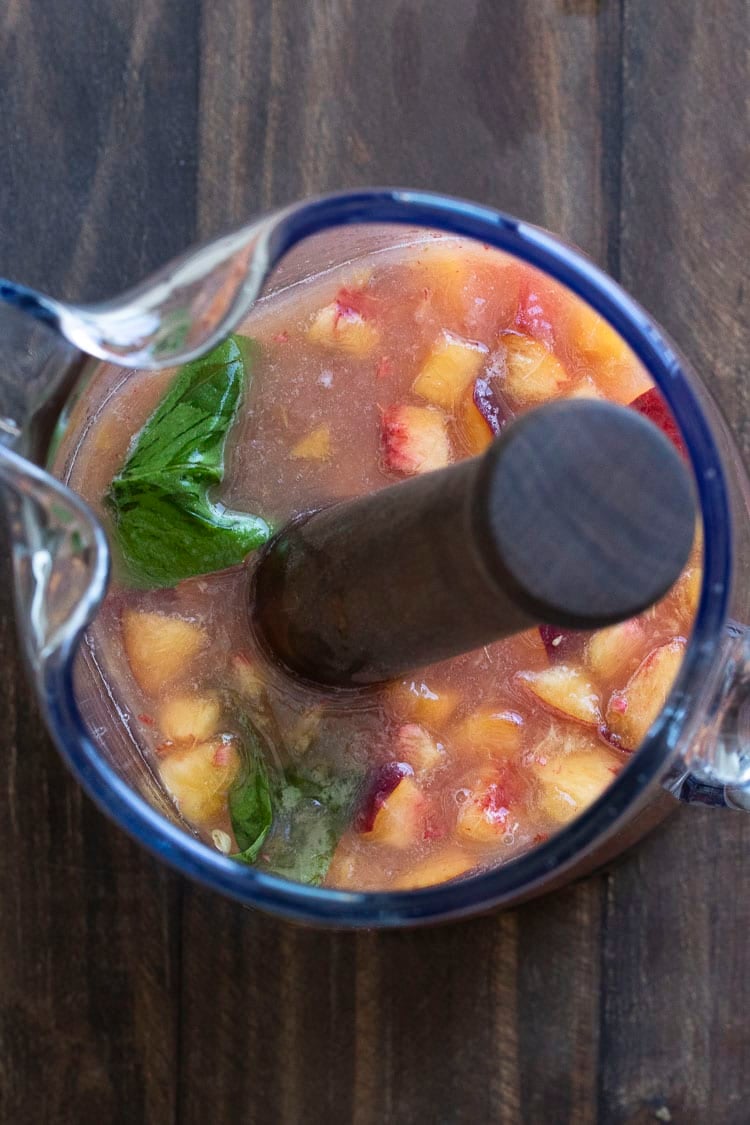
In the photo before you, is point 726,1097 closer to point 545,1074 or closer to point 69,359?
point 545,1074

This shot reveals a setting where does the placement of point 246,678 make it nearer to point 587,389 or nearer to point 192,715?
point 192,715

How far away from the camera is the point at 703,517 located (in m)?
0.54

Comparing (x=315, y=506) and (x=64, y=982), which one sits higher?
(x=315, y=506)

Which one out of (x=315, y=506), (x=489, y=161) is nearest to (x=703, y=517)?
(x=315, y=506)

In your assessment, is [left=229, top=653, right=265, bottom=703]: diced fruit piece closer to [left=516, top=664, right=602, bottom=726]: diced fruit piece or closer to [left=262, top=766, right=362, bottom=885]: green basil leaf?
[left=262, top=766, right=362, bottom=885]: green basil leaf

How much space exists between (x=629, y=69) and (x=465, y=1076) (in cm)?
77

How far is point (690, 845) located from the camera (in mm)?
894

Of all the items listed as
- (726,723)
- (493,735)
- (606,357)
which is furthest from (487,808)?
(606,357)

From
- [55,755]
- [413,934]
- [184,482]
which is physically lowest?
[413,934]

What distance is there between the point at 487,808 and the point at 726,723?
159 millimetres

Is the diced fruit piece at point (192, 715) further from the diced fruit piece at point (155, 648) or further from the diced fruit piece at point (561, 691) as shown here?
the diced fruit piece at point (561, 691)

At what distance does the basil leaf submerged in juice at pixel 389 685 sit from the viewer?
0.69 m

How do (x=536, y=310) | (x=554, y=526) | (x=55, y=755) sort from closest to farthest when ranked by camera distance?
(x=554, y=526), (x=536, y=310), (x=55, y=755)

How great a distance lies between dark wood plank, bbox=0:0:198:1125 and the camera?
2.87 feet
